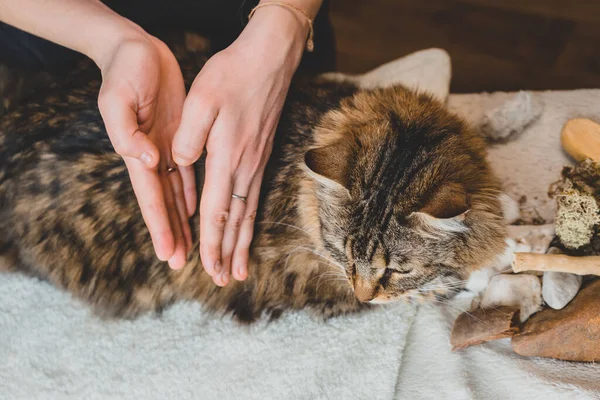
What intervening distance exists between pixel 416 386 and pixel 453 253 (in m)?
0.43

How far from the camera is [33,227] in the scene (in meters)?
1.22

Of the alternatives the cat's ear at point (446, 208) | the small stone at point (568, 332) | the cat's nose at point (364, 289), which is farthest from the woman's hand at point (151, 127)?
the small stone at point (568, 332)

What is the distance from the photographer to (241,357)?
4.56 ft

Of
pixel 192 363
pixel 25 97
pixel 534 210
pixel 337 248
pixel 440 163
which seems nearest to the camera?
pixel 440 163

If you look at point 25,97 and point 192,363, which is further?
point 192,363

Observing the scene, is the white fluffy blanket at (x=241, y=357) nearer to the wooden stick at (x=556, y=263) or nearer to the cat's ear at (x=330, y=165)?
the wooden stick at (x=556, y=263)

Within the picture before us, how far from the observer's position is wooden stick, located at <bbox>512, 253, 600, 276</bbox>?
1075mm

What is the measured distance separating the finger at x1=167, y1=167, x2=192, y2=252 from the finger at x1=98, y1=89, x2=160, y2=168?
0.14 meters

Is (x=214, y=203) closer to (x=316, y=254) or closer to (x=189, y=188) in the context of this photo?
(x=189, y=188)

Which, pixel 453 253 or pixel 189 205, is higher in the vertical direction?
pixel 453 253

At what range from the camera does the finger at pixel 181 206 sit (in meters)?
1.15

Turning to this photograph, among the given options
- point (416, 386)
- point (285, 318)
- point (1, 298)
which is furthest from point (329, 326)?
point (1, 298)

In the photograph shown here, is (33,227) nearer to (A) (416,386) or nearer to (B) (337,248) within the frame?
(B) (337,248)

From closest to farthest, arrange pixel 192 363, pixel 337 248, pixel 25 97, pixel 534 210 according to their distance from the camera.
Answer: pixel 337 248, pixel 25 97, pixel 192 363, pixel 534 210
